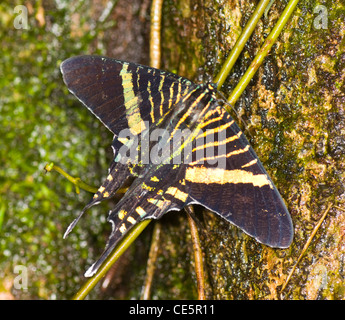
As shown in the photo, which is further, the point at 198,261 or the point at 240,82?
the point at 198,261

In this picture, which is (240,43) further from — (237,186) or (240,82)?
(237,186)

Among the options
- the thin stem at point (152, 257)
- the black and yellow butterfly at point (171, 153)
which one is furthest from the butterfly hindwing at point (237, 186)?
the thin stem at point (152, 257)

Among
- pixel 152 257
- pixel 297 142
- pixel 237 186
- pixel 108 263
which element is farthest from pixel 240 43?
pixel 152 257

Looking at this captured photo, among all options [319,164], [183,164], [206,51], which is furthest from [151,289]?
[206,51]

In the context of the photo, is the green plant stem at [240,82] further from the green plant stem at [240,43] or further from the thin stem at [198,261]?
the thin stem at [198,261]

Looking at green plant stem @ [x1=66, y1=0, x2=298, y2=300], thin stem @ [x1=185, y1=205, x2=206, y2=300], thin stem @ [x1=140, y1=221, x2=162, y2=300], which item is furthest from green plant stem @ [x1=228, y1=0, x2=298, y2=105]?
thin stem @ [x1=140, y1=221, x2=162, y2=300]

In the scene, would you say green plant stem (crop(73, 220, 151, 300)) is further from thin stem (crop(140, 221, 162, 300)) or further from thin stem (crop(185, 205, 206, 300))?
thin stem (crop(140, 221, 162, 300))
